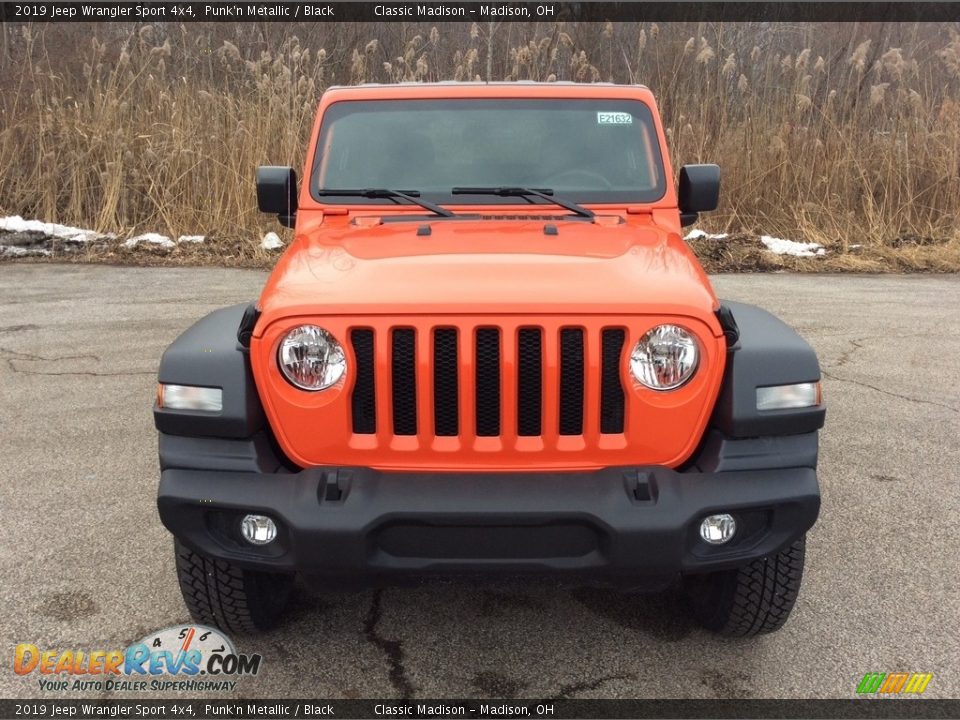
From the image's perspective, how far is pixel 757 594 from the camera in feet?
8.04

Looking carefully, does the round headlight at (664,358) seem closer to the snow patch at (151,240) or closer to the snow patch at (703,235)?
the snow patch at (703,235)

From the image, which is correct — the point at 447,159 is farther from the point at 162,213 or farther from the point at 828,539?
the point at 162,213

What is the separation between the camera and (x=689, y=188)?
349cm

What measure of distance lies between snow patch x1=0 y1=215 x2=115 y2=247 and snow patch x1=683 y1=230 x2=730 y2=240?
6916mm

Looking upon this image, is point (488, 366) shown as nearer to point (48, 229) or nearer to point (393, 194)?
point (393, 194)

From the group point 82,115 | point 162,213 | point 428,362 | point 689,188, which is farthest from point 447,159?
point 82,115

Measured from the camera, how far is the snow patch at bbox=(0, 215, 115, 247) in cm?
1002

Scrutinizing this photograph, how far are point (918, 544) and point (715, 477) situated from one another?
1.57 metres

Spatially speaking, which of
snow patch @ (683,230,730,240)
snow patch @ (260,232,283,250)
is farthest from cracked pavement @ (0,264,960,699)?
snow patch @ (683,230,730,240)

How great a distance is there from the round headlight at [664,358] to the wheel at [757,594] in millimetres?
580

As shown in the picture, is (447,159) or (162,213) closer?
(447,159)

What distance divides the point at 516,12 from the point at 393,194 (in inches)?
338

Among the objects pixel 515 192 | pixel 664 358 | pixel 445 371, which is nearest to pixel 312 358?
pixel 445 371

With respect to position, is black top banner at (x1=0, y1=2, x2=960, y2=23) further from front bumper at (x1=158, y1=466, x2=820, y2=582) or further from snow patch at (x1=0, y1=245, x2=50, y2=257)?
front bumper at (x1=158, y1=466, x2=820, y2=582)
